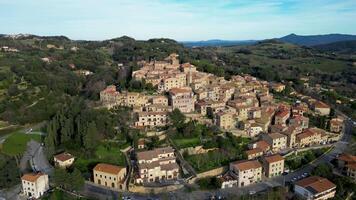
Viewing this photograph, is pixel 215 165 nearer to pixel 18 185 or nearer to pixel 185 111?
pixel 185 111

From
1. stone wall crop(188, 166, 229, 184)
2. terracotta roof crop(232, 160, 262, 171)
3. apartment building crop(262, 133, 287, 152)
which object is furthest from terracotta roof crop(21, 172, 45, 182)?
apartment building crop(262, 133, 287, 152)

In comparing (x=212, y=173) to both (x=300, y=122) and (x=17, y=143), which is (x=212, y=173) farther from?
(x=17, y=143)

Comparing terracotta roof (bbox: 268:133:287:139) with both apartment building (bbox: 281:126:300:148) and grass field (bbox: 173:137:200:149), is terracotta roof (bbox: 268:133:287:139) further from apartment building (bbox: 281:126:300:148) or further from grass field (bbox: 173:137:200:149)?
grass field (bbox: 173:137:200:149)

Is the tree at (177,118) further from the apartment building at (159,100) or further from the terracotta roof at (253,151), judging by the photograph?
the terracotta roof at (253,151)

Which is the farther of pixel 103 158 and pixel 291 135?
pixel 291 135

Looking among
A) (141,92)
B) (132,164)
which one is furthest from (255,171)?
(141,92)

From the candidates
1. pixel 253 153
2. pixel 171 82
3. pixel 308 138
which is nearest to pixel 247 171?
pixel 253 153
